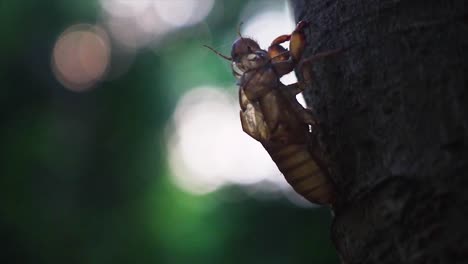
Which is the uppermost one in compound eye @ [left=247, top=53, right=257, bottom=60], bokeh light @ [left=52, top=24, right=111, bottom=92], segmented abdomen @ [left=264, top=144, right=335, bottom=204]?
bokeh light @ [left=52, top=24, right=111, bottom=92]

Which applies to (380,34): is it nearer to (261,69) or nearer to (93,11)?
(261,69)

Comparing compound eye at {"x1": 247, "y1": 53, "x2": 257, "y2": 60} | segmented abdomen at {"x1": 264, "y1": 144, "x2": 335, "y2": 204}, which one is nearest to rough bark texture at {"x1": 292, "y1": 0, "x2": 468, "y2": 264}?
segmented abdomen at {"x1": 264, "y1": 144, "x2": 335, "y2": 204}

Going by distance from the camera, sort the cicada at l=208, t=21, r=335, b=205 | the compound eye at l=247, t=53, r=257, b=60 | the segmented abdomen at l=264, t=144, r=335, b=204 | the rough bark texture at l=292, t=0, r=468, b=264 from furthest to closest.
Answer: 1. the compound eye at l=247, t=53, r=257, b=60
2. the cicada at l=208, t=21, r=335, b=205
3. the segmented abdomen at l=264, t=144, r=335, b=204
4. the rough bark texture at l=292, t=0, r=468, b=264

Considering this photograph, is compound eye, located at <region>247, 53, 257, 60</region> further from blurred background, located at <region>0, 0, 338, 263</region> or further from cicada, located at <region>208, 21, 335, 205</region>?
blurred background, located at <region>0, 0, 338, 263</region>

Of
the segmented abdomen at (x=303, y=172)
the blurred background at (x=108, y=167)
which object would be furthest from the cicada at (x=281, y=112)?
the blurred background at (x=108, y=167)

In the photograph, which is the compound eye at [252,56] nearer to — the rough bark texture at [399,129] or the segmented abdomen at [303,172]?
the segmented abdomen at [303,172]

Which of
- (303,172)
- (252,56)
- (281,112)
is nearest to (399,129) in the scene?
(303,172)
